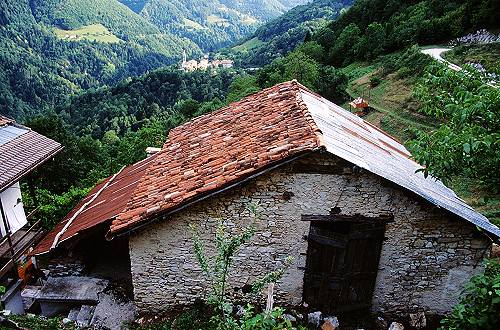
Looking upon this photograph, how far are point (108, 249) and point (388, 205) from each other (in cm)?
765

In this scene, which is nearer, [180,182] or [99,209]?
[180,182]

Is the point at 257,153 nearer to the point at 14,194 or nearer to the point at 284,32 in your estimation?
the point at 14,194

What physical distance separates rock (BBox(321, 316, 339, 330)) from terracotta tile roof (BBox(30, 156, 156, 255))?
17.4 ft

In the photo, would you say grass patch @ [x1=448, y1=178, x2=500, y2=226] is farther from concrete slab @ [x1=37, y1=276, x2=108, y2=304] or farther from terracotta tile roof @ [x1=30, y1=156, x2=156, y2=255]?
concrete slab @ [x1=37, y1=276, x2=108, y2=304]

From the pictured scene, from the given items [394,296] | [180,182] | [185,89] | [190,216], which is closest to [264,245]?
[190,216]

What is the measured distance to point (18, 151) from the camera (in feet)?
38.2

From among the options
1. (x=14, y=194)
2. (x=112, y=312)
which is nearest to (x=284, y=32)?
(x=14, y=194)

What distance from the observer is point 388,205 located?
26.1 ft

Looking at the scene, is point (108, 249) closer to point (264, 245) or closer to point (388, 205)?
point (264, 245)

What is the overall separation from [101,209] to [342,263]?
651 centimetres

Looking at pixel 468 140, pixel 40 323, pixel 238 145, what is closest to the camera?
pixel 468 140

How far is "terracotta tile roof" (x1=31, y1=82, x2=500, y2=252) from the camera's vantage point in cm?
780

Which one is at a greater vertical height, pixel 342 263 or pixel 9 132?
pixel 9 132

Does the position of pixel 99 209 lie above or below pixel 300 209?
below
